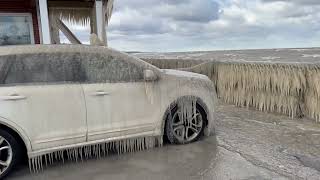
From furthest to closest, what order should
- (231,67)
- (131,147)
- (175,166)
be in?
(231,67), (131,147), (175,166)

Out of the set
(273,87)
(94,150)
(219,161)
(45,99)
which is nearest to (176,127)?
(219,161)

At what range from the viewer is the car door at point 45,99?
4340 millimetres

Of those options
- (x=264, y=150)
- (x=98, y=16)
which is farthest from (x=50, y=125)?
(x=98, y=16)

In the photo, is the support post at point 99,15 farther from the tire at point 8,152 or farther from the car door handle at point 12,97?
the tire at point 8,152

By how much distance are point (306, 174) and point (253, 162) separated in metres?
0.74

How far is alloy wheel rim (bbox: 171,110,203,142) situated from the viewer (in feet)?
18.5

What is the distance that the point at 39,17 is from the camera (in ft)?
32.2

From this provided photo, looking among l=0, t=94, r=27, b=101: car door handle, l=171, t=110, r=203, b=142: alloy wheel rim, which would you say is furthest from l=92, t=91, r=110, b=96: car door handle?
l=171, t=110, r=203, b=142: alloy wheel rim

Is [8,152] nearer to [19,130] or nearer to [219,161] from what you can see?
[19,130]

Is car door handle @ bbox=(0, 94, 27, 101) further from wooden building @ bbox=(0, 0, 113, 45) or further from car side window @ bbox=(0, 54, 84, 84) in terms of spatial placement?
wooden building @ bbox=(0, 0, 113, 45)

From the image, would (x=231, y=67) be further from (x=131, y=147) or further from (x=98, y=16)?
(x=131, y=147)

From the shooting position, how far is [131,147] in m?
5.37

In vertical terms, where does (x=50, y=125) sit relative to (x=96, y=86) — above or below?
below

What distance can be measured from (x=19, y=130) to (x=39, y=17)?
6.36 meters
